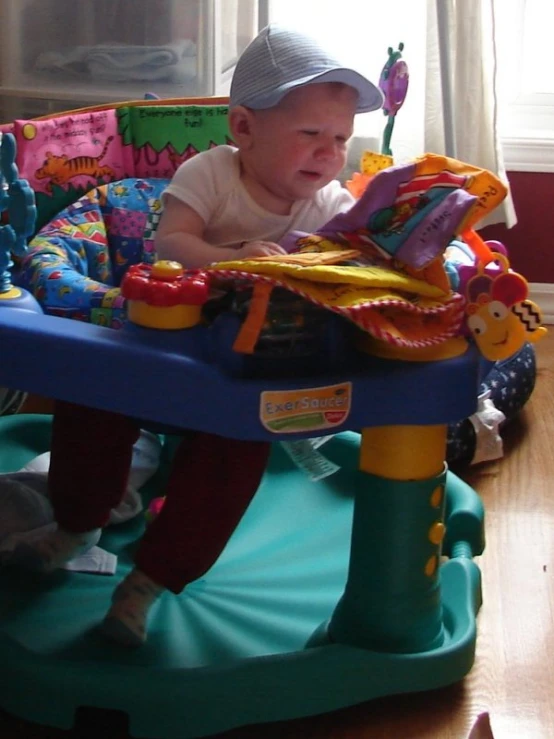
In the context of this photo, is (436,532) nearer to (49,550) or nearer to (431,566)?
(431,566)

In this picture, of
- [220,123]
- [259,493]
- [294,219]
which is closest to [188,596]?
[259,493]

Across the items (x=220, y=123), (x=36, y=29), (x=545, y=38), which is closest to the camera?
(x=220, y=123)

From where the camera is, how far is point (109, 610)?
1085mm

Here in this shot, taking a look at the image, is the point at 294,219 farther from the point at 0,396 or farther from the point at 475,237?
the point at 0,396

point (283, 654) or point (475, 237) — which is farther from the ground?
point (475, 237)

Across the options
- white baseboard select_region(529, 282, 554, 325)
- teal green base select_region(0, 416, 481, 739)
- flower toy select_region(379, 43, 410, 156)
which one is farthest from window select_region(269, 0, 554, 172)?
teal green base select_region(0, 416, 481, 739)

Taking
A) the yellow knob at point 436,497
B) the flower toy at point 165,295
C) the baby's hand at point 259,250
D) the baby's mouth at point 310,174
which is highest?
the baby's mouth at point 310,174

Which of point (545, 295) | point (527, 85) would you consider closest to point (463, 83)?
point (527, 85)

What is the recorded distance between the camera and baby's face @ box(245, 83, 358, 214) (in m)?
1.08

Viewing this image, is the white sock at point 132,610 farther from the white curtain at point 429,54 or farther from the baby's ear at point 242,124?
the white curtain at point 429,54

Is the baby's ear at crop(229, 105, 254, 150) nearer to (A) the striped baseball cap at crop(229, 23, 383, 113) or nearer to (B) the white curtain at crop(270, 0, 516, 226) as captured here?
(A) the striped baseball cap at crop(229, 23, 383, 113)

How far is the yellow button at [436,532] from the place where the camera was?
3.40 ft

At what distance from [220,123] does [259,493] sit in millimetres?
516

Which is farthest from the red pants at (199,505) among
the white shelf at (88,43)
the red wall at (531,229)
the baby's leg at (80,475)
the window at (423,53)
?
the red wall at (531,229)
